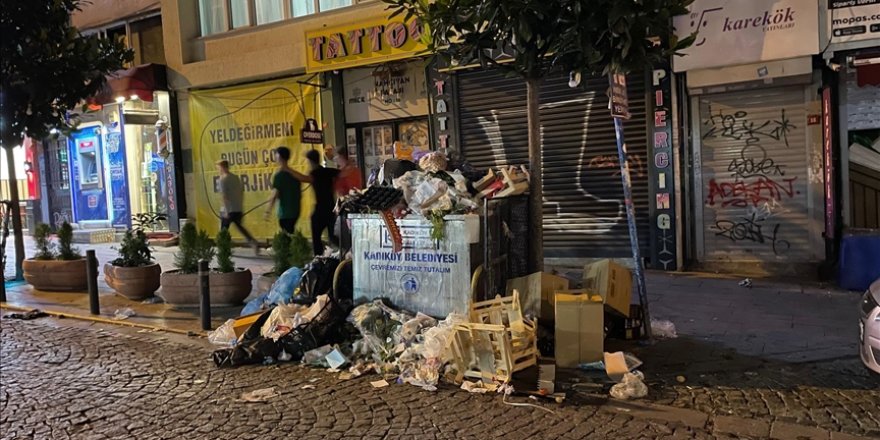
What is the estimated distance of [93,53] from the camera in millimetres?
10711

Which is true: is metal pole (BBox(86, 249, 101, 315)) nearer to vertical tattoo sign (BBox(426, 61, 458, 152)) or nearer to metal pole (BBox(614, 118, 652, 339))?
vertical tattoo sign (BBox(426, 61, 458, 152))

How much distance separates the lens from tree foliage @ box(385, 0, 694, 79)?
5.52m

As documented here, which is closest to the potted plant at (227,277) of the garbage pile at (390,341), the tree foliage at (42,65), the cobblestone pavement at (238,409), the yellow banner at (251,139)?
the garbage pile at (390,341)

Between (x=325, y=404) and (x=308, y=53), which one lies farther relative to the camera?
(x=308, y=53)

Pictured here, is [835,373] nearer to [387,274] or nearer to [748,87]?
[387,274]

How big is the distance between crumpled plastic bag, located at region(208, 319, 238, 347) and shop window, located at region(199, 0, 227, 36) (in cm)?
940

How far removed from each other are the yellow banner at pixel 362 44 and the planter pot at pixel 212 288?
15.3 feet

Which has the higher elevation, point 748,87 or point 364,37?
point 364,37

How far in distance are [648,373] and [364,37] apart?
8263 mm

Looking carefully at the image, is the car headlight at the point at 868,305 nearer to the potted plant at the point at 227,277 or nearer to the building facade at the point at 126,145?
the potted plant at the point at 227,277

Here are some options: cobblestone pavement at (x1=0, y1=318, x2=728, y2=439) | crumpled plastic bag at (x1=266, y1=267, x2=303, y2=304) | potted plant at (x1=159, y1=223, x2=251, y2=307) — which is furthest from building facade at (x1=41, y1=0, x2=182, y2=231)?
cobblestone pavement at (x1=0, y1=318, x2=728, y2=439)

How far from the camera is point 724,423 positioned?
4.49m

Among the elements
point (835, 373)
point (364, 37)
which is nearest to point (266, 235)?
point (364, 37)

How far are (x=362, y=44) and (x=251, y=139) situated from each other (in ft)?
13.2
